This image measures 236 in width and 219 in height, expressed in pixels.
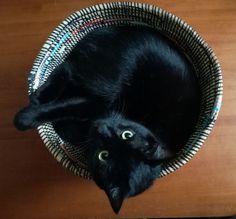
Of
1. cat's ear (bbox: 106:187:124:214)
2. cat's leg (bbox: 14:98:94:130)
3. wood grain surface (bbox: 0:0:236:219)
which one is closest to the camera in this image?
cat's ear (bbox: 106:187:124:214)

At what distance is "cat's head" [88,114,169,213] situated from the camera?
0.63m

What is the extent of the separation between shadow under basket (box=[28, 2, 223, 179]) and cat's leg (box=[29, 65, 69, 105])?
0.02 metres

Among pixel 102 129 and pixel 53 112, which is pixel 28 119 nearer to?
pixel 53 112

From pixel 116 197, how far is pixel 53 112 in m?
0.22

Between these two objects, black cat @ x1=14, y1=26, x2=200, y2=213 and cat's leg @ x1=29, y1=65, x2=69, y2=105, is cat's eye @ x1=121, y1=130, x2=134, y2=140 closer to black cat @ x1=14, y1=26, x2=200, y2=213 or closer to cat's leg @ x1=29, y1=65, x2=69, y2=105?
black cat @ x1=14, y1=26, x2=200, y2=213

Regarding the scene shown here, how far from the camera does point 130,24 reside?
807 mm

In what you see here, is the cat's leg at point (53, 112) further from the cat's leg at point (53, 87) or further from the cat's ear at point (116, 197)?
the cat's ear at point (116, 197)

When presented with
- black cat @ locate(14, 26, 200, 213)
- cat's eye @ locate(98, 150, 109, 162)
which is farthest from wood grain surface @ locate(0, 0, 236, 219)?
cat's eye @ locate(98, 150, 109, 162)

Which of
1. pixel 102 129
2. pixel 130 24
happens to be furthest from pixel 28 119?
pixel 130 24

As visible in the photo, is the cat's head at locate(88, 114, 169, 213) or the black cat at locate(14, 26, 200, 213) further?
the black cat at locate(14, 26, 200, 213)

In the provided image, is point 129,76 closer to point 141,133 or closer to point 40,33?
point 141,133

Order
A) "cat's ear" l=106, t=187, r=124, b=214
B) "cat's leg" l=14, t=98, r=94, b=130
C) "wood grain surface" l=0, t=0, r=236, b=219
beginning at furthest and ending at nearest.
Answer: "wood grain surface" l=0, t=0, r=236, b=219 → "cat's leg" l=14, t=98, r=94, b=130 → "cat's ear" l=106, t=187, r=124, b=214

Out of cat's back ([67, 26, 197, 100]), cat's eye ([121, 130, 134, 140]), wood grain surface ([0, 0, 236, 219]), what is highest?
cat's back ([67, 26, 197, 100])

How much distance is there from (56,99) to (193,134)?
0.28 m
